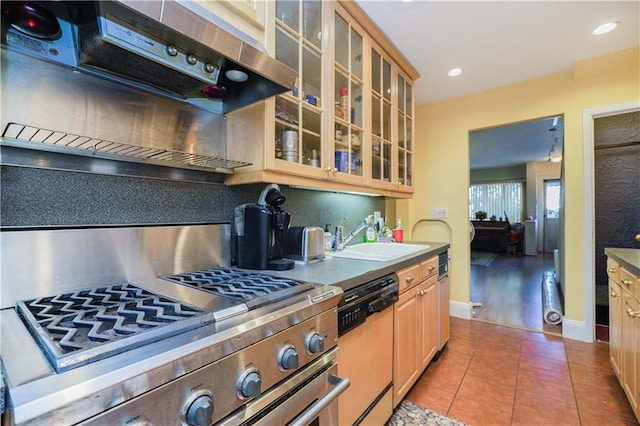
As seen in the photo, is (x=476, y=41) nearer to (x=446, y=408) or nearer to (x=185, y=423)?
(x=446, y=408)

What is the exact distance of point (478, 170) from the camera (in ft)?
29.5

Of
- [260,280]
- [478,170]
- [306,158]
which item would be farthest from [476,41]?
[478,170]

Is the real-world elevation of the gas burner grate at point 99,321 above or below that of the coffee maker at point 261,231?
below

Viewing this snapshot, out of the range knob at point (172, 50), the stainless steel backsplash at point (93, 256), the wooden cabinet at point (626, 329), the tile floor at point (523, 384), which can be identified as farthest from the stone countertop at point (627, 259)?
the range knob at point (172, 50)

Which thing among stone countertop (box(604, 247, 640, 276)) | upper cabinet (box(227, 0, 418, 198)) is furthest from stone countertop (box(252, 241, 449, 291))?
stone countertop (box(604, 247, 640, 276))

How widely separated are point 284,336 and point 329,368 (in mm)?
307

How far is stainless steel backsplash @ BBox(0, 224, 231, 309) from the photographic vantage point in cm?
88

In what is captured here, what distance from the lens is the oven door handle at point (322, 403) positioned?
90 centimetres

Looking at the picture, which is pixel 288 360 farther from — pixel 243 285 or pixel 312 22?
pixel 312 22

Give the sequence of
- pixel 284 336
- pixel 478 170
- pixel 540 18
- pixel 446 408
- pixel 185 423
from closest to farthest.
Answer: pixel 185 423 < pixel 284 336 < pixel 446 408 < pixel 540 18 < pixel 478 170

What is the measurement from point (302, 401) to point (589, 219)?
294 cm

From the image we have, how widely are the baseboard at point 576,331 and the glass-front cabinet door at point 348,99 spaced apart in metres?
2.43

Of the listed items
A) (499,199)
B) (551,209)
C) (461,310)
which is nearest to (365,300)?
(461,310)

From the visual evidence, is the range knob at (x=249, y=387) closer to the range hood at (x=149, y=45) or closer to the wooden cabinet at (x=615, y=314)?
the range hood at (x=149, y=45)
